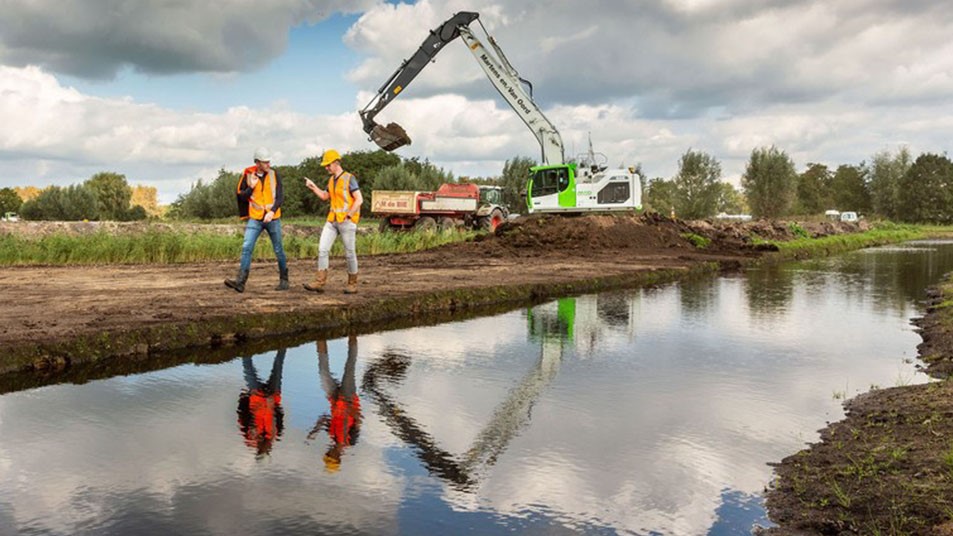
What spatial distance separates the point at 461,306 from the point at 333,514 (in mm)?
9356

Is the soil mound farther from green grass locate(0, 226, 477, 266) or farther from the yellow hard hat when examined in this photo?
the yellow hard hat

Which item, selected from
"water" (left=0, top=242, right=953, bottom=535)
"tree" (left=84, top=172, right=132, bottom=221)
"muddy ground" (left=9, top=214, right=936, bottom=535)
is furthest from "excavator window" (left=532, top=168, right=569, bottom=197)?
"tree" (left=84, top=172, right=132, bottom=221)

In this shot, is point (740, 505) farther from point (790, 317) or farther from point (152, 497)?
point (790, 317)

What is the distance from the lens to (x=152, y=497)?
4.77m

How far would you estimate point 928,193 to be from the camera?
90.6m

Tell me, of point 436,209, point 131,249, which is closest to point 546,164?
point 436,209

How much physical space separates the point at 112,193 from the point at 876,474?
77.1 metres

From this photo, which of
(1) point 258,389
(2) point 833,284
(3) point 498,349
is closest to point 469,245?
(2) point 833,284

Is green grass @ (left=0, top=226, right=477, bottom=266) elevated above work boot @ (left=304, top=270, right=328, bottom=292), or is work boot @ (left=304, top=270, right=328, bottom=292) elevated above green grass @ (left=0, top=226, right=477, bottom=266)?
green grass @ (left=0, top=226, right=477, bottom=266)

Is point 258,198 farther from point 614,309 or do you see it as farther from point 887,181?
point 887,181

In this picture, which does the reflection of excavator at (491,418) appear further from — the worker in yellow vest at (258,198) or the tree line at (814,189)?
the tree line at (814,189)

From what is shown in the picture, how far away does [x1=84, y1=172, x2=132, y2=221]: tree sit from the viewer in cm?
7000

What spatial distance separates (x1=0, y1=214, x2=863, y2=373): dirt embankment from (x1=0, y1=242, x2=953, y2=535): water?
1.05 meters

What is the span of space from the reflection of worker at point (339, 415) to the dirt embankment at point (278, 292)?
206 cm
